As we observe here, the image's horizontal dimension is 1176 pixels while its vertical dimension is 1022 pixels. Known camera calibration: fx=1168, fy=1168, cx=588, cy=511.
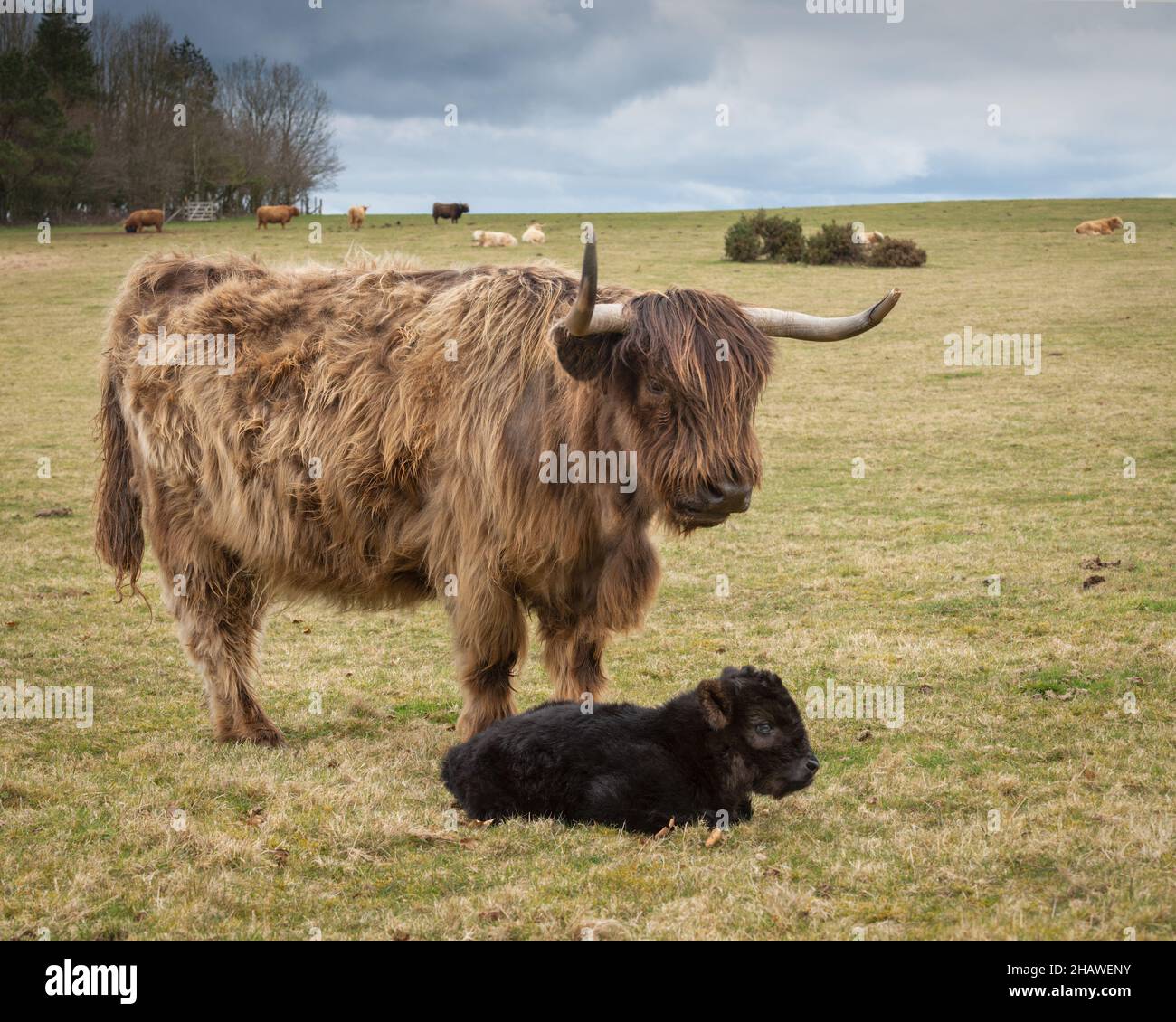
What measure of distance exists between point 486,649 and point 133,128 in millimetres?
57230

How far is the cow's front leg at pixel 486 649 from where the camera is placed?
19.0ft

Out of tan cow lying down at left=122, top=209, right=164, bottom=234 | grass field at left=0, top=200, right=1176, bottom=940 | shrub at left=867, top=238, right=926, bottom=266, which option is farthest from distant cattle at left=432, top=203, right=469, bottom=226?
grass field at left=0, top=200, right=1176, bottom=940

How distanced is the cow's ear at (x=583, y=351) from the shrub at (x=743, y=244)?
30994 mm

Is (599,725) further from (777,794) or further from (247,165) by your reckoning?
(247,165)

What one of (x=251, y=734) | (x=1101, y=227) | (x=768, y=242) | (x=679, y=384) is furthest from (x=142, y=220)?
(x=679, y=384)

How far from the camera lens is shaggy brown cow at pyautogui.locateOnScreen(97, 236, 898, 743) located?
17.7ft

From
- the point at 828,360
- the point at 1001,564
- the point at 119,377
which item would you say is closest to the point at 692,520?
the point at 119,377

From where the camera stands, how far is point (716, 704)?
16.8ft

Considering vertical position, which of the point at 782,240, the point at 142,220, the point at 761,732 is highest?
the point at 142,220

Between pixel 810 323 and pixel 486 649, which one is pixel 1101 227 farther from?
pixel 486 649

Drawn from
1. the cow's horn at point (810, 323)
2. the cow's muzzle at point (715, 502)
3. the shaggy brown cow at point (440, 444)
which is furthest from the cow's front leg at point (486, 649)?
the cow's horn at point (810, 323)

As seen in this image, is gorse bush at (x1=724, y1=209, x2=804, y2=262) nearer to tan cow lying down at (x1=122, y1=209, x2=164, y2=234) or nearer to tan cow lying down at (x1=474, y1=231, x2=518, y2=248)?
tan cow lying down at (x1=474, y1=231, x2=518, y2=248)

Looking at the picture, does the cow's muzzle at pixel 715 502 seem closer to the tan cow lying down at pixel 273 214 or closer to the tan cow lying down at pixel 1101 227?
the tan cow lying down at pixel 1101 227
